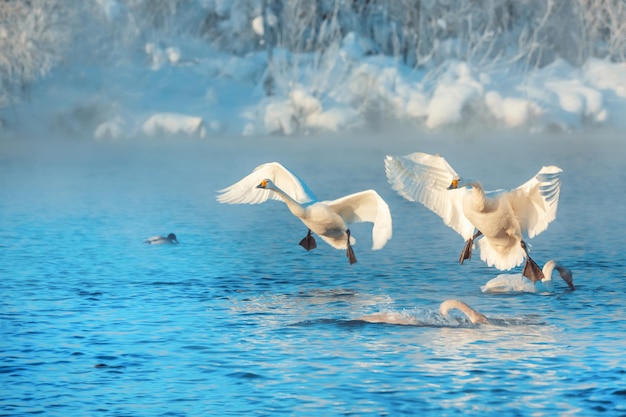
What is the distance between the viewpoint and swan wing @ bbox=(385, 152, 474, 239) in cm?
1255

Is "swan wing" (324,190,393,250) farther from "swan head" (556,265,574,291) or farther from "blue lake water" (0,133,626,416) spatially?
"swan head" (556,265,574,291)

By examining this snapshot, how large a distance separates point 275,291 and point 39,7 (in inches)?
901

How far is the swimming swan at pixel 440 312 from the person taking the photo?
36.2ft

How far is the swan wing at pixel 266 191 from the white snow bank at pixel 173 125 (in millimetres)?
19379

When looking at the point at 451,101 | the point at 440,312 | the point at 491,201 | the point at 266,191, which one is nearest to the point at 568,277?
the point at 491,201

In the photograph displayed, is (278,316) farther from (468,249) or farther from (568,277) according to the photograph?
(568,277)

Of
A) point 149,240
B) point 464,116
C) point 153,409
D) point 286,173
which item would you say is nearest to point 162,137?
point 464,116

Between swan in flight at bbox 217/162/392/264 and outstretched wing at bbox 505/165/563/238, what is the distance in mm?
1365

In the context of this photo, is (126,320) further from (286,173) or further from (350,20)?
(350,20)

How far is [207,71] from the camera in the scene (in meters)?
37.8

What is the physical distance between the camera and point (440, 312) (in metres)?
11.2

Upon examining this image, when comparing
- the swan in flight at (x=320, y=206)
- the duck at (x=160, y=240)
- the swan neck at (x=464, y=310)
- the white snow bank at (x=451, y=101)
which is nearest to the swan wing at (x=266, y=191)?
the swan in flight at (x=320, y=206)

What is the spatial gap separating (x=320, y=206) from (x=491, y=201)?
6.51 ft

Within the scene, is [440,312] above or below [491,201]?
below
